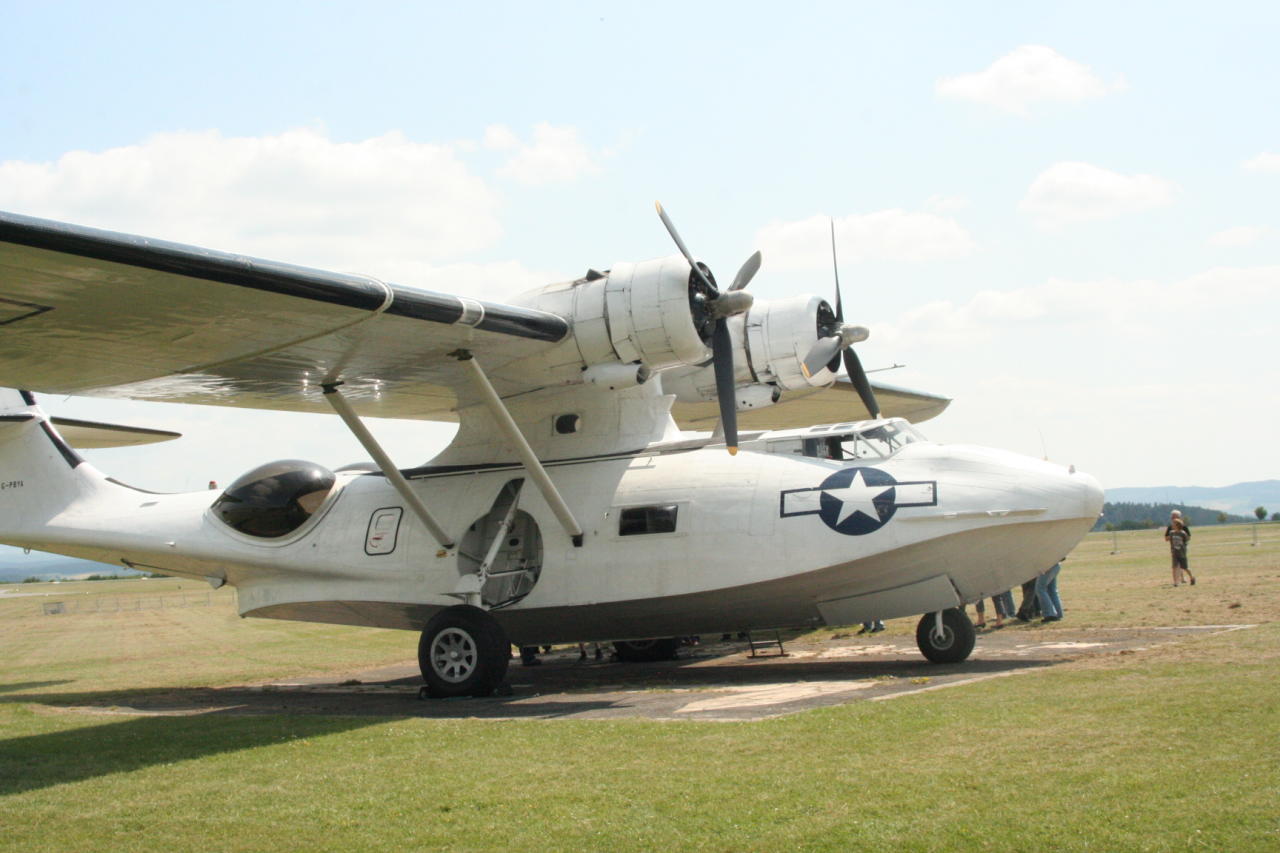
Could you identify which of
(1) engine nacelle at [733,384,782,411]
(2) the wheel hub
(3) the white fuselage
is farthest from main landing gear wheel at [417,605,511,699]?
(1) engine nacelle at [733,384,782,411]

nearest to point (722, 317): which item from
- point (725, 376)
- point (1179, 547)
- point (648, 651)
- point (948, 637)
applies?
point (725, 376)

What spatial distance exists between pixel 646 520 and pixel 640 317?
2.40 metres

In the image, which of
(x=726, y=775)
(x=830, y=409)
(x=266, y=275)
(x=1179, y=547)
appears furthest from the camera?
(x=1179, y=547)

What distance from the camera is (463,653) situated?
41.5ft

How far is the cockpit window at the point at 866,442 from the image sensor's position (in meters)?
13.1

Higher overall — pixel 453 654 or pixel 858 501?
pixel 858 501

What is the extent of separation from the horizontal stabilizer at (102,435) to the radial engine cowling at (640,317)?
8.47 m

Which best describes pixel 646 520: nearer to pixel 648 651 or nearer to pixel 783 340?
pixel 783 340

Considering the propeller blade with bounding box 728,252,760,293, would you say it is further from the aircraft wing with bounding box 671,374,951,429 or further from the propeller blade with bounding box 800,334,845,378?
the aircraft wing with bounding box 671,374,951,429

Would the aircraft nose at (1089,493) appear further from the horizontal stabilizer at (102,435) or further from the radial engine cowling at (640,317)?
the horizontal stabilizer at (102,435)

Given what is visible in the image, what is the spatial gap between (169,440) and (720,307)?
32.2 feet

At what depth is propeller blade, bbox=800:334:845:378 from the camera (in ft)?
48.4

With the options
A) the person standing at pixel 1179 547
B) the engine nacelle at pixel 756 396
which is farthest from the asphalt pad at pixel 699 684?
the person standing at pixel 1179 547

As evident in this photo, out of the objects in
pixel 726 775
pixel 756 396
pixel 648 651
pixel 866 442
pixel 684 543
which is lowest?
pixel 648 651
